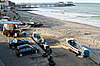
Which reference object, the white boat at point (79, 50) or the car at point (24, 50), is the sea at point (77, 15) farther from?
the car at point (24, 50)

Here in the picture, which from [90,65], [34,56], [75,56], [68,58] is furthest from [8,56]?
[90,65]

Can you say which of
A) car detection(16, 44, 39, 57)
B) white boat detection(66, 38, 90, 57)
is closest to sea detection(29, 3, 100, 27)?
white boat detection(66, 38, 90, 57)

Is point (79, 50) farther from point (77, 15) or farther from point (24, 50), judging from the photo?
point (77, 15)

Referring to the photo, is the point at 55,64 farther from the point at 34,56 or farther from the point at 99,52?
the point at 99,52

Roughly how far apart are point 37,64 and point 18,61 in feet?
6.35

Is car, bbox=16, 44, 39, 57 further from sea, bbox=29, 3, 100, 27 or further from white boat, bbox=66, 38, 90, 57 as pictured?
sea, bbox=29, 3, 100, 27

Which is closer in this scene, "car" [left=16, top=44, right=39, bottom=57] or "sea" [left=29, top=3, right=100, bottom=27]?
"car" [left=16, top=44, right=39, bottom=57]

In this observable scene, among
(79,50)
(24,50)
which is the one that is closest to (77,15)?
(79,50)

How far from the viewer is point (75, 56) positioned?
13.8 m

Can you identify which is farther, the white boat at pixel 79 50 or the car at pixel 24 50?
the white boat at pixel 79 50

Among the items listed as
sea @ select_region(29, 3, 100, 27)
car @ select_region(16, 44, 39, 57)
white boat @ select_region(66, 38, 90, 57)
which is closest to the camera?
car @ select_region(16, 44, 39, 57)

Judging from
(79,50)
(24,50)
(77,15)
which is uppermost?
(77,15)

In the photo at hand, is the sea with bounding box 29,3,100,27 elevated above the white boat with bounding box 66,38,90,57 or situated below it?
above

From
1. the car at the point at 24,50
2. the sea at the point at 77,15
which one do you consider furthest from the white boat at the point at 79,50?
the sea at the point at 77,15
